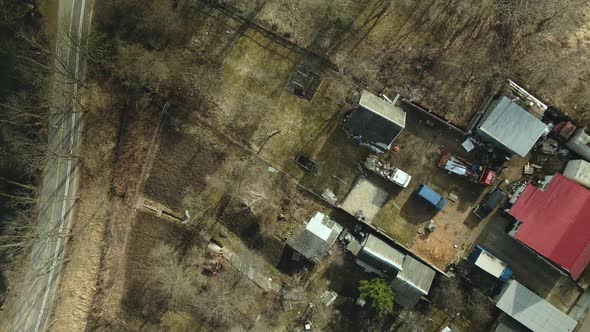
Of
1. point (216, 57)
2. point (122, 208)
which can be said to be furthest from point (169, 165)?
point (216, 57)

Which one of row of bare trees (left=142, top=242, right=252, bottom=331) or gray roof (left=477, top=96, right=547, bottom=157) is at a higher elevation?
gray roof (left=477, top=96, right=547, bottom=157)

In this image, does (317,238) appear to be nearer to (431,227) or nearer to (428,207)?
(431,227)

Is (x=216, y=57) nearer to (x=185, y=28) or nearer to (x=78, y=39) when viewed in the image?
(x=185, y=28)

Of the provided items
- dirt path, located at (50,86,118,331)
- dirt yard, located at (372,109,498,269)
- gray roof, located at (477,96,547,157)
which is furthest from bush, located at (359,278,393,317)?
dirt path, located at (50,86,118,331)

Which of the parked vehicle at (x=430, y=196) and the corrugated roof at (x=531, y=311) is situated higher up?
the parked vehicle at (x=430, y=196)

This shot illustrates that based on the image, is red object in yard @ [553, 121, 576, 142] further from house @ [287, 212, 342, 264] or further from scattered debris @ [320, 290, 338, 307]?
scattered debris @ [320, 290, 338, 307]

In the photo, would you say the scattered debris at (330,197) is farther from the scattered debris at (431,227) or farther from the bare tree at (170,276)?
the bare tree at (170,276)

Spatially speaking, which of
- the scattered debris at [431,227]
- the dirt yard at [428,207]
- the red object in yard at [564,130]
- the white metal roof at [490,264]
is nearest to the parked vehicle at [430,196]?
the dirt yard at [428,207]
